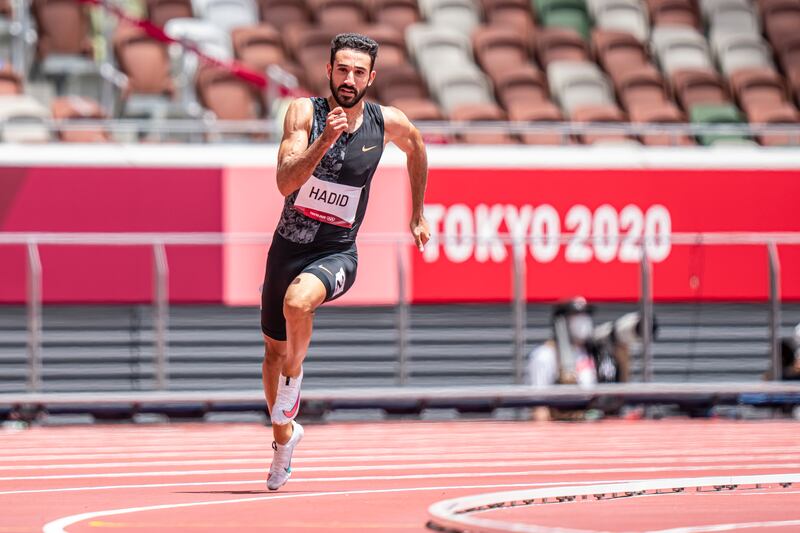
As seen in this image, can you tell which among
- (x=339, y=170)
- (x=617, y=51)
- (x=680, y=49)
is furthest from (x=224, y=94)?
(x=339, y=170)

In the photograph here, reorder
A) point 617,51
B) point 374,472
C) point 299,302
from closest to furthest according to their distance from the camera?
point 299,302 → point 374,472 → point 617,51

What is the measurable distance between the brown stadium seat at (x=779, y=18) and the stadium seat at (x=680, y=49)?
0.97m

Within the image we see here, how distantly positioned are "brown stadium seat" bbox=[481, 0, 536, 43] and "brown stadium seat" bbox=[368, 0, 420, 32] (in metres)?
0.98

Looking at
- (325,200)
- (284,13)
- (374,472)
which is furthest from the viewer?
(284,13)

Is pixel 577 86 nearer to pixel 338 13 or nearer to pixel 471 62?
pixel 471 62

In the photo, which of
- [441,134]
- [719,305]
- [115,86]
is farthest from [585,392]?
[115,86]

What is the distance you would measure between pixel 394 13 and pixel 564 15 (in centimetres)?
235

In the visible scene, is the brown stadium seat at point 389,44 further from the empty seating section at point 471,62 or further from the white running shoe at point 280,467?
the white running shoe at point 280,467

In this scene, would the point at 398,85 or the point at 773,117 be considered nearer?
the point at 398,85

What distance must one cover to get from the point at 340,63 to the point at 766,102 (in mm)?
13417

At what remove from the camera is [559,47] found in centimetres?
2114

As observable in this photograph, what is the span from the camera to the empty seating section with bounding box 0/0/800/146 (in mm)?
18750

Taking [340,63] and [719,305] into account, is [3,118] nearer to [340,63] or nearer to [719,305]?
[719,305]

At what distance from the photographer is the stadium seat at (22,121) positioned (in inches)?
658
